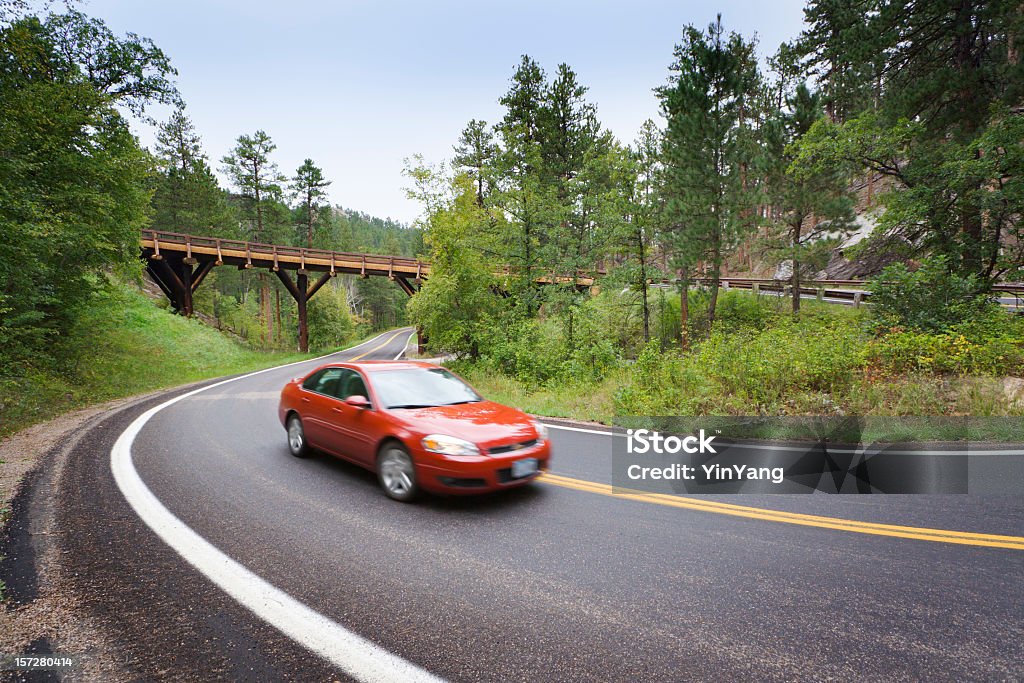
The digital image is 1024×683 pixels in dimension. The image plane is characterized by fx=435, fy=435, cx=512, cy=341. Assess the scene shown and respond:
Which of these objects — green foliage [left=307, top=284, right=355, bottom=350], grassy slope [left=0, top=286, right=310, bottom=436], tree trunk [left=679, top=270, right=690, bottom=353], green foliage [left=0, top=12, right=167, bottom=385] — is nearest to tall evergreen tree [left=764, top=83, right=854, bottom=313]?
tree trunk [left=679, top=270, right=690, bottom=353]

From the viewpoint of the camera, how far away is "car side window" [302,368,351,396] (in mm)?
5729

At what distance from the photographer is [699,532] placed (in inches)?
146

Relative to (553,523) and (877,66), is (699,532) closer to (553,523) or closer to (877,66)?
(553,523)

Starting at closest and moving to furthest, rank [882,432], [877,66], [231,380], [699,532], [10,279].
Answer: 1. [699,532]
2. [882,432]
3. [10,279]
4. [877,66]
5. [231,380]

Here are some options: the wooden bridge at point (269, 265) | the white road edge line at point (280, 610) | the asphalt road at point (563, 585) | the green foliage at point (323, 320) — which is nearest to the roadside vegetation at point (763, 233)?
the wooden bridge at point (269, 265)

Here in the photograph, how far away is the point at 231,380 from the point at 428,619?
53.0 feet

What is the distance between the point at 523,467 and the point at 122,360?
17.1m

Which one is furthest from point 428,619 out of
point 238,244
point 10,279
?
point 238,244

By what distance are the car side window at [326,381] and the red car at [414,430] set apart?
0.02 m

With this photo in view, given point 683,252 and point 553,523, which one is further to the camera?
point 683,252

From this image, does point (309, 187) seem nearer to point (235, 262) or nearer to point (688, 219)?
point (235, 262)

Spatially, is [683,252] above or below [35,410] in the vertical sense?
above

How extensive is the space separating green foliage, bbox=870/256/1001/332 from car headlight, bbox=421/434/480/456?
1014 cm

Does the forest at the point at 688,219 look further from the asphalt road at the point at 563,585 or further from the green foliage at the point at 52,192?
the asphalt road at the point at 563,585
